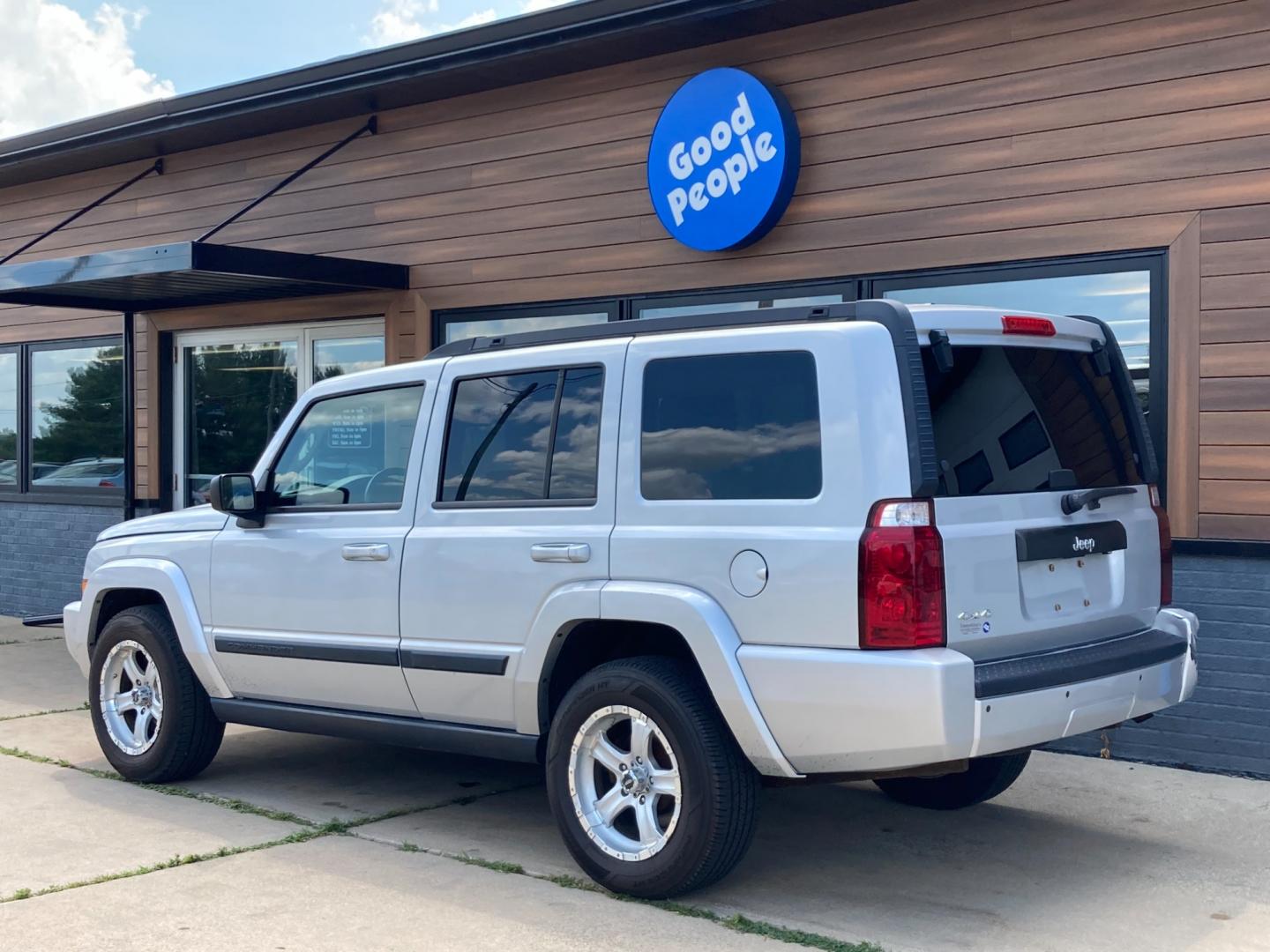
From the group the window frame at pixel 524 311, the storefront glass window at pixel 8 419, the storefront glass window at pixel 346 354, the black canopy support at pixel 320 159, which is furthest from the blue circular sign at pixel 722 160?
the storefront glass window at pixel 8 419

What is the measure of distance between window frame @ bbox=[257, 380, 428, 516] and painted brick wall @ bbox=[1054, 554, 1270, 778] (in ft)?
12.6

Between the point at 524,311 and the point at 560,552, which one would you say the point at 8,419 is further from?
the point at 560,552

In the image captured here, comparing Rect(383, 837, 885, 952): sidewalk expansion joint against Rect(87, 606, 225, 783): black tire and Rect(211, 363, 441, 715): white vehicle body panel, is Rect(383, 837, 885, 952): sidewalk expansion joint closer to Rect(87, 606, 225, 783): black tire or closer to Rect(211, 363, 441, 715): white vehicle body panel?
Rect(211, 363, 441, 715): white vehicle body panel

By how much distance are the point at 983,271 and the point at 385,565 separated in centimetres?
→ 385

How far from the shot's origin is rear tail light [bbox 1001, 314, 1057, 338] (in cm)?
485

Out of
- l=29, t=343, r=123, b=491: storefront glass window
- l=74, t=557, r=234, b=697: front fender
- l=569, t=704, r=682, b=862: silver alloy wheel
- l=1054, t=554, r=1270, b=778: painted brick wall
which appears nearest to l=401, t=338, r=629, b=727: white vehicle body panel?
l=569, t=704, r=682, b=862: silver alloy wheel

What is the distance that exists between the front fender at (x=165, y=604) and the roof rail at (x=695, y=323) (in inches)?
65.9

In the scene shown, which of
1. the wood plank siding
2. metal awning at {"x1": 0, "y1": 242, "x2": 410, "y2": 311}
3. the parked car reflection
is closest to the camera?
the wood plank siding

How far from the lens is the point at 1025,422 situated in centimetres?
489

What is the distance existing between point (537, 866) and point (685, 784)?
93 centimetres

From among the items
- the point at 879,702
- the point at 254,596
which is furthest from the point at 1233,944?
the point at 254,596

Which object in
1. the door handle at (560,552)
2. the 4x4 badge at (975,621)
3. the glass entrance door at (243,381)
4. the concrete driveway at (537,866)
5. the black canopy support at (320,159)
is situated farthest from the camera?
the glass entrance door at (243,381)

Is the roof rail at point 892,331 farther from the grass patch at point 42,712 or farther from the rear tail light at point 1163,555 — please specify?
the grass patch at point 42,712

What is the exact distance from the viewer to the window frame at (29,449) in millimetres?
12781
